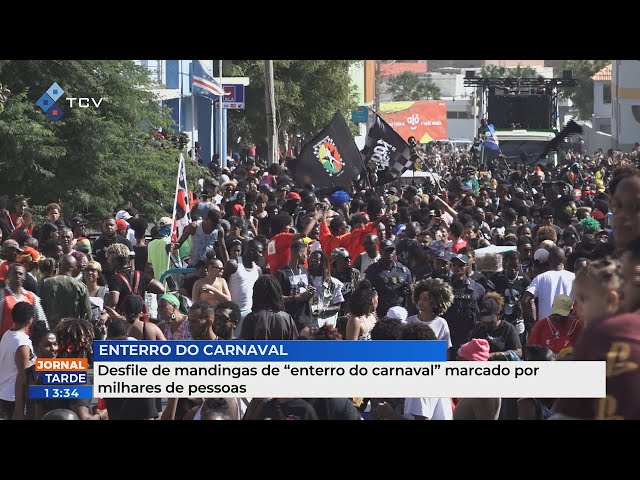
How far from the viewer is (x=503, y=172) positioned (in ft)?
106

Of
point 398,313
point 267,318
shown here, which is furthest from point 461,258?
point 267,318

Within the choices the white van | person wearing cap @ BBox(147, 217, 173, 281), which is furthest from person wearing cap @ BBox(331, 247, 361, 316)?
the white van

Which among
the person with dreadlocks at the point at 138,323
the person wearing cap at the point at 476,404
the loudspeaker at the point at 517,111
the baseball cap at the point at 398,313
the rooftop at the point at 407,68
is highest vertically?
the rooftop at the point at 407,68

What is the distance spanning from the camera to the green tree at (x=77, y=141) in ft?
54.9

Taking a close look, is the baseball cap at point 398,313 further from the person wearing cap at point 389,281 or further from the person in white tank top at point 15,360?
the person in white tank top at point 15,360

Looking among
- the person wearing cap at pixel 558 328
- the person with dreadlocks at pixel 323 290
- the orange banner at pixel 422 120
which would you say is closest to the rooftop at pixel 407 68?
the orange banner at pixel 422 120

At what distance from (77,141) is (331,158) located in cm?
347

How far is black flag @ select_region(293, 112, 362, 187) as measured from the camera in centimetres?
1841

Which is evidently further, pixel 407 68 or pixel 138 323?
pixel 407 68

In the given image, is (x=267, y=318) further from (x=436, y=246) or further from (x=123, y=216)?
(x=123, y=216)

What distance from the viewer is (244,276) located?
11.6 m
